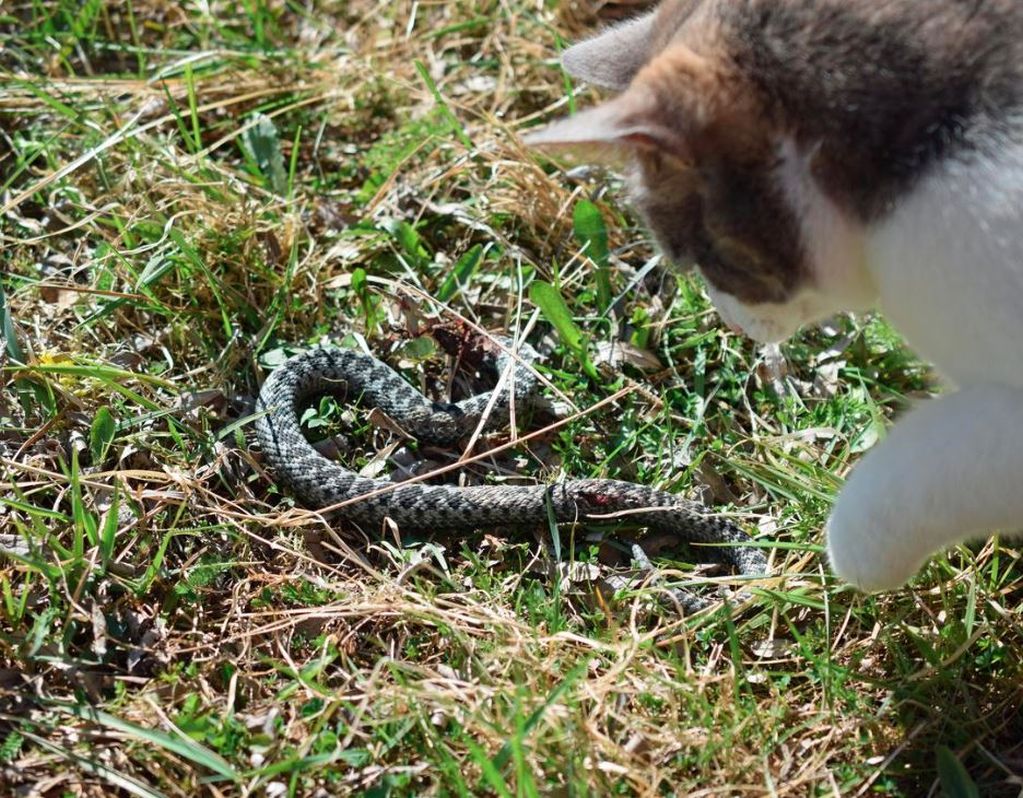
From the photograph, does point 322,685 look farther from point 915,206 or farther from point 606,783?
point 915,206

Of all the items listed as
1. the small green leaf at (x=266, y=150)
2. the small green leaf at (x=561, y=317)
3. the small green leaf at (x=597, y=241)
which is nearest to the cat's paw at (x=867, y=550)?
the small green leaf at (x=561, y=317)

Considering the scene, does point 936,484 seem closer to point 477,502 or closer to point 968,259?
point 968,259

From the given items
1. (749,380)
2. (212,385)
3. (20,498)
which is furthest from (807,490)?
(20,498)

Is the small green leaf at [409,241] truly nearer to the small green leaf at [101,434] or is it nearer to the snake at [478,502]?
the snake at [478,502]

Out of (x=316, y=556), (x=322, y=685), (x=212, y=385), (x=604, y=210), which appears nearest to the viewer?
(x=322, y=685)

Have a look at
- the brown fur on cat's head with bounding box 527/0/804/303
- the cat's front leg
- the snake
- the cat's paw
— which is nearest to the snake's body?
the snake

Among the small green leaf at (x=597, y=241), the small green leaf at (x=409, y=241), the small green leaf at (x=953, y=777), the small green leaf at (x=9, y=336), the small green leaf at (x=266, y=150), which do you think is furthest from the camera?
the small green leaf at (x=266, y=150)
